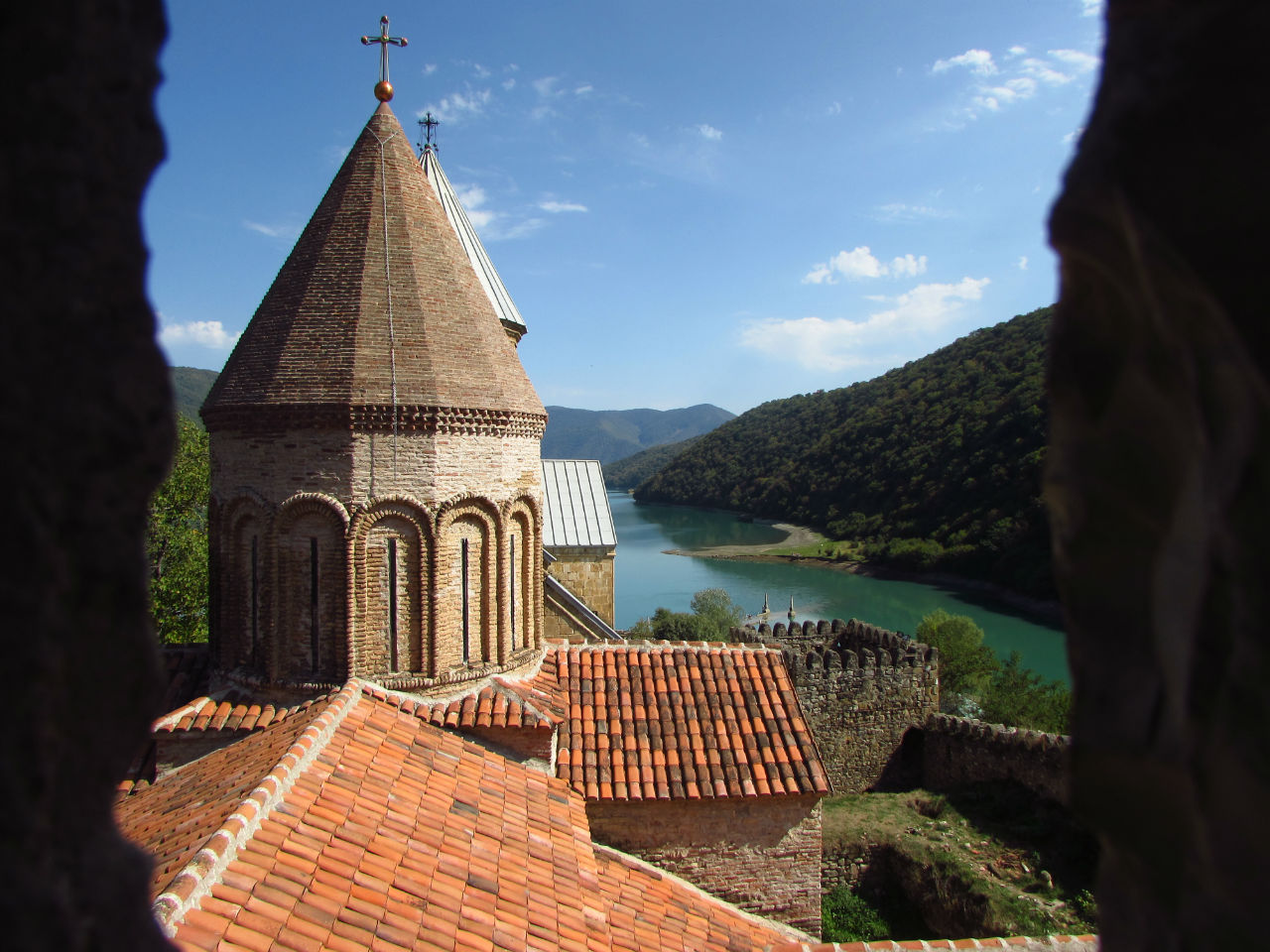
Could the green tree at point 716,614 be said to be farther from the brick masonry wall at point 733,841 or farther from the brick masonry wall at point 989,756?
the brick masonry wall at point 733,841

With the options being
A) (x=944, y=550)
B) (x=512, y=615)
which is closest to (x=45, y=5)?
(x=512, y=615)

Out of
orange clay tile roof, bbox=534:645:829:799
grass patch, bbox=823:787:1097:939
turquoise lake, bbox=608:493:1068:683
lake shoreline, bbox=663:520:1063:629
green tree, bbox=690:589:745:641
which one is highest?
orange clay tile roof, bbox=534:645:829:799

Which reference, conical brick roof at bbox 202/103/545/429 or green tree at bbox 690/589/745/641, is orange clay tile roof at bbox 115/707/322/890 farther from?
green tree at bbox 690/589/745/641

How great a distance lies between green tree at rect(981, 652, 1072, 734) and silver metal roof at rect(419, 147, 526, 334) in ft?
40.9

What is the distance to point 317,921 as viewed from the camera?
151 inches

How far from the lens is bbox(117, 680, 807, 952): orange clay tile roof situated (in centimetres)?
388

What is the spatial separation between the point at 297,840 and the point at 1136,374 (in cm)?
479

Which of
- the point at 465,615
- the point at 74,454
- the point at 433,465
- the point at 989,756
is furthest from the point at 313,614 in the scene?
the point at 989,756

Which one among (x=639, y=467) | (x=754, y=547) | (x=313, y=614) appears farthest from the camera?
(x=639, y=467)

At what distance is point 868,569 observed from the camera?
1550 inches

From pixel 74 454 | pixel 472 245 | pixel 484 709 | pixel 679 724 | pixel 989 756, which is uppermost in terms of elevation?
pixel 472 245

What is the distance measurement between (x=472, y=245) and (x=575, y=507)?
559 centimetres

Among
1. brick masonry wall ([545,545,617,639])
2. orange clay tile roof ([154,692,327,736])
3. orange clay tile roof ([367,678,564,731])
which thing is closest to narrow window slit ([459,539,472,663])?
orange clay tile roof ([367,678,564,731])

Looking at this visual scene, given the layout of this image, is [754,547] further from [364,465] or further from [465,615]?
[364,465]
